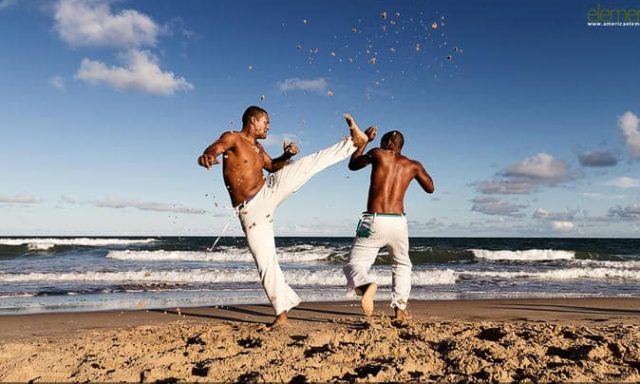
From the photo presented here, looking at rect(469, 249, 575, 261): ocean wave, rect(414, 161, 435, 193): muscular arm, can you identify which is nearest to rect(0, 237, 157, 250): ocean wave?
rect(469, 249, 575, 261): ocean wave

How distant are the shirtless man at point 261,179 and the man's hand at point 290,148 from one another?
0.26 meters

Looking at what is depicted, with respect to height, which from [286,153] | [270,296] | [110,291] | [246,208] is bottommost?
[110,291]

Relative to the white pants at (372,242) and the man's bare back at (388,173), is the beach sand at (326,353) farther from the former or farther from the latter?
the man's bare back at (388,173)

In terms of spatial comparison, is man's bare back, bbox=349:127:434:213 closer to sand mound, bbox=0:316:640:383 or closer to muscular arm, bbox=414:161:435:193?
muscular arm, bbox=414:161:435:193

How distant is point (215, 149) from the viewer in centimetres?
429

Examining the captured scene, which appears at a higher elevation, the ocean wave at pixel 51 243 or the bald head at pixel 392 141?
the bald head at pixel 392 141

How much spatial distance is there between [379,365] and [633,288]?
11466mm

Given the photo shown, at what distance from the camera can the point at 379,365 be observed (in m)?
3.29

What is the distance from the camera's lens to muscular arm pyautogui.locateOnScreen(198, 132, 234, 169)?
13.5 feet

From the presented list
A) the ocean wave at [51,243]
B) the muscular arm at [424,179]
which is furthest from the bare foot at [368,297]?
the ocean wave at [51,243]

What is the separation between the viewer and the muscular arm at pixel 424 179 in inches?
204

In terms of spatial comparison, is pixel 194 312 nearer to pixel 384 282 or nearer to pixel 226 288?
pixel 226 288

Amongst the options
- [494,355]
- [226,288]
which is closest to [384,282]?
[226,288]

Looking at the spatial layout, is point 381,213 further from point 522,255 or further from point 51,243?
point 51,243
